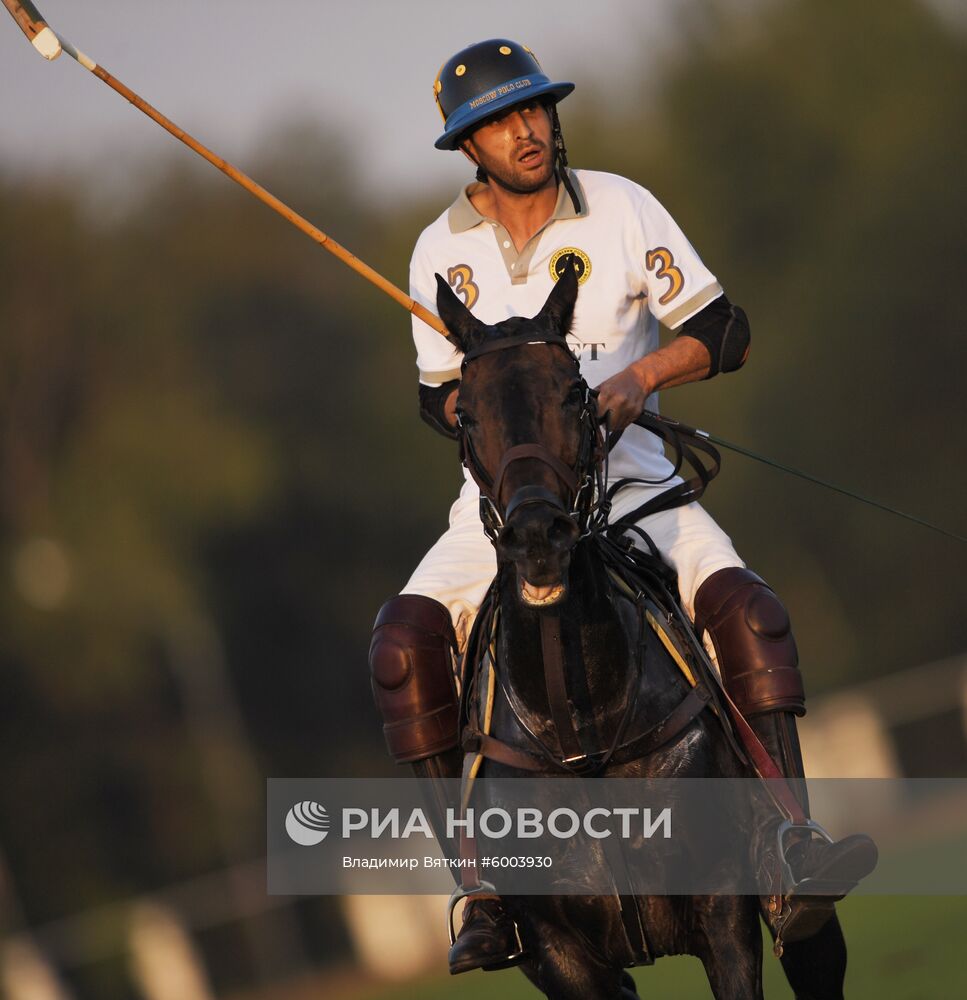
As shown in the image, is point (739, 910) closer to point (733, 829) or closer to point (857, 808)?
point (733, 829)

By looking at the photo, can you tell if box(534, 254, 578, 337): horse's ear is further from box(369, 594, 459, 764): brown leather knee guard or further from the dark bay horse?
box(369, 594, 459, 764): brown leather knee guard

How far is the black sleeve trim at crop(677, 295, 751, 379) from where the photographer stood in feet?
26.6

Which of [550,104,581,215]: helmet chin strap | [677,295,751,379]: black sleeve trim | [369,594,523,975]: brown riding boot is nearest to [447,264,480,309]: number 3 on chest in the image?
[550,104,581,215]: helmet chin strap

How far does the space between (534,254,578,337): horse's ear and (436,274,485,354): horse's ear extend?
8.1 inches

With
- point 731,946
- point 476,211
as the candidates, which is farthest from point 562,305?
point 731,946

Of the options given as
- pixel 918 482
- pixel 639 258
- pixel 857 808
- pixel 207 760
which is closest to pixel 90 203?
pixel 207 760

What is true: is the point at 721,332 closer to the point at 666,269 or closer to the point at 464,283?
the point at 666,269

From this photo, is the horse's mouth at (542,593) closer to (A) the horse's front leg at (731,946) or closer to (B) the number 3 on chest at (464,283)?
(A) the horse's front leg at (731,946)

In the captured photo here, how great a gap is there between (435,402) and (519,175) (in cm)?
96

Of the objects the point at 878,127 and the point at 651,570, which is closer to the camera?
the point at 651,570

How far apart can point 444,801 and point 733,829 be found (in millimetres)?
1291

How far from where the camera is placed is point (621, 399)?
7051mm

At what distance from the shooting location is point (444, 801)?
8.19 m

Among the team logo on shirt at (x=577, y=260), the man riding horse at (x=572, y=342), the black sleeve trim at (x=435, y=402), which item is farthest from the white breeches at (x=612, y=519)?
the team logo on shirt at (x=577, y=260)
